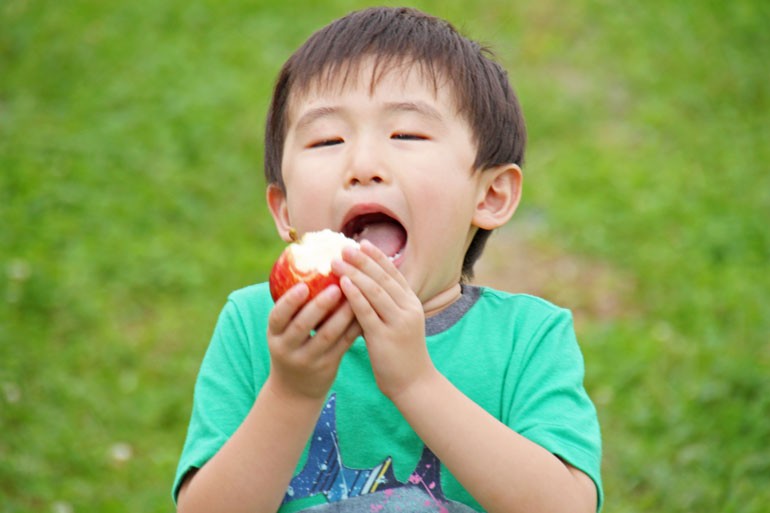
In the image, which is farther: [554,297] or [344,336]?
[554,297]

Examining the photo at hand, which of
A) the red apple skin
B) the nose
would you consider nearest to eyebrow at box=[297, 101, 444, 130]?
the nose

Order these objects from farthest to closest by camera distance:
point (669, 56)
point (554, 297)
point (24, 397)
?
1. point (669, 56)
2. point (554, 297)
3. point (24, 397)

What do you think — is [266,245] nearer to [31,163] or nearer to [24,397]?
[31,163]

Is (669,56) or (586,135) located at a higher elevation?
(669,56)

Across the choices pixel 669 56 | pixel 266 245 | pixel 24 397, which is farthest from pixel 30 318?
pixel 669 56

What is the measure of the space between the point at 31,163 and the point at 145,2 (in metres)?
2.37

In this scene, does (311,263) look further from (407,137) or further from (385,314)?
(407,137)

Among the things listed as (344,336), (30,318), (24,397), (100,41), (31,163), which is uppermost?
(100,41)

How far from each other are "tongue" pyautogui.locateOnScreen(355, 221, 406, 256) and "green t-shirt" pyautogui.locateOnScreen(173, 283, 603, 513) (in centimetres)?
23

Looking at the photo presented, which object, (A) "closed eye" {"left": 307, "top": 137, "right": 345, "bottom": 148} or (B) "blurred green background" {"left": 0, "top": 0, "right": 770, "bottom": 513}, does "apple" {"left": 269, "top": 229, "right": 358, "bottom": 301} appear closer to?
(A) "closed eye" {"left": 307, "top": 137, "right": 345, "bottom": 148}

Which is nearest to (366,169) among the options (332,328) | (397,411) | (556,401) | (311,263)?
(311,263)

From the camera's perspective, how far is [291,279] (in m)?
1.96

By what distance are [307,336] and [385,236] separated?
1.14 feet

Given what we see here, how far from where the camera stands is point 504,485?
1.96 metres
